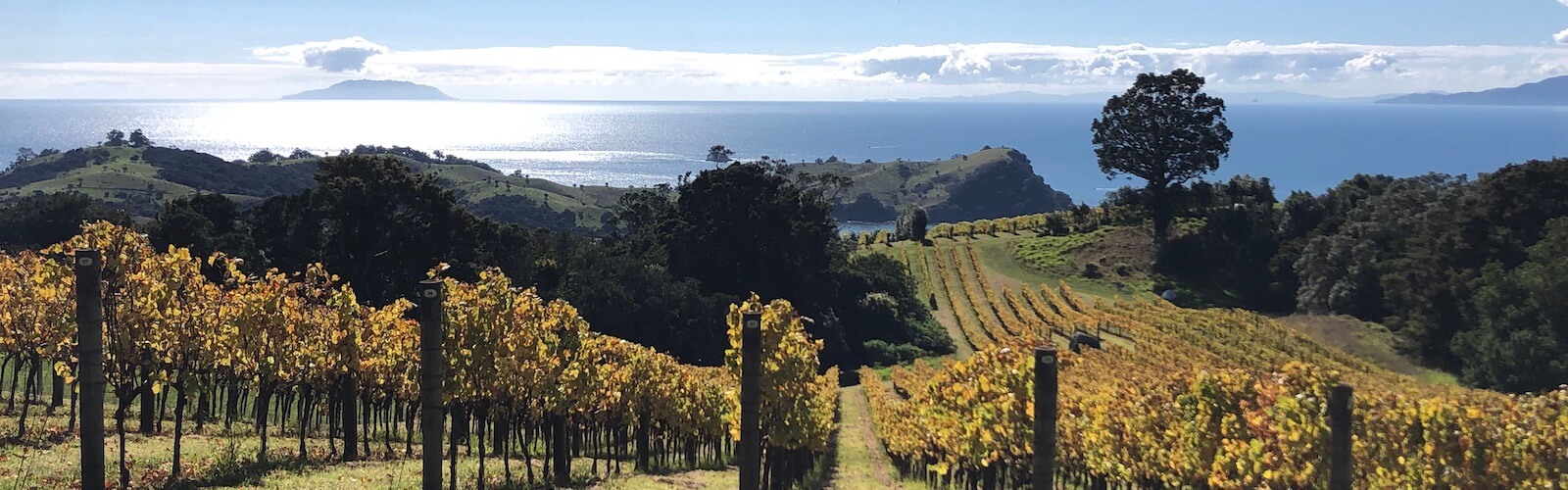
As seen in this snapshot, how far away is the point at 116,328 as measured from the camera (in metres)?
15.3

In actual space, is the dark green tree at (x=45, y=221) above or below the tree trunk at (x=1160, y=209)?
below

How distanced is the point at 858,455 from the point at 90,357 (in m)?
25.6

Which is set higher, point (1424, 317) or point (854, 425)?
point (1424, 317)

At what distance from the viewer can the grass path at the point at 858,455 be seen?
27.7 metres

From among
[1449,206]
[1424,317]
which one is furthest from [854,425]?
[1449,206]

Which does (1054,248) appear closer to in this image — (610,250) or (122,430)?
(610,250)

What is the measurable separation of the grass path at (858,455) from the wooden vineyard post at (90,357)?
17.4m

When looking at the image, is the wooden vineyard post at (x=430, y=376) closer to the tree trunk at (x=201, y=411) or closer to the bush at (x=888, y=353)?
the tree trunk at (x=201, y=411)

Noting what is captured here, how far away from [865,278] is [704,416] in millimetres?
39540

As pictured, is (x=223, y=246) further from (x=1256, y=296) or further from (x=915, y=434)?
(x=1256, y=296)

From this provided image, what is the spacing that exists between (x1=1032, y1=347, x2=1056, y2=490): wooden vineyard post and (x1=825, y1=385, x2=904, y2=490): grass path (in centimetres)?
1638

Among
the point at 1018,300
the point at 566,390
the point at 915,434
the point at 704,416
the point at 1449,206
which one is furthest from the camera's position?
the point at 1018,300

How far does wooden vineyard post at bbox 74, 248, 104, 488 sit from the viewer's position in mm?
10844

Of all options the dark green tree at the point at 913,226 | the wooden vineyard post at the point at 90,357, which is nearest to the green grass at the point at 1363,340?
the dark green tree at the point at 913,226
